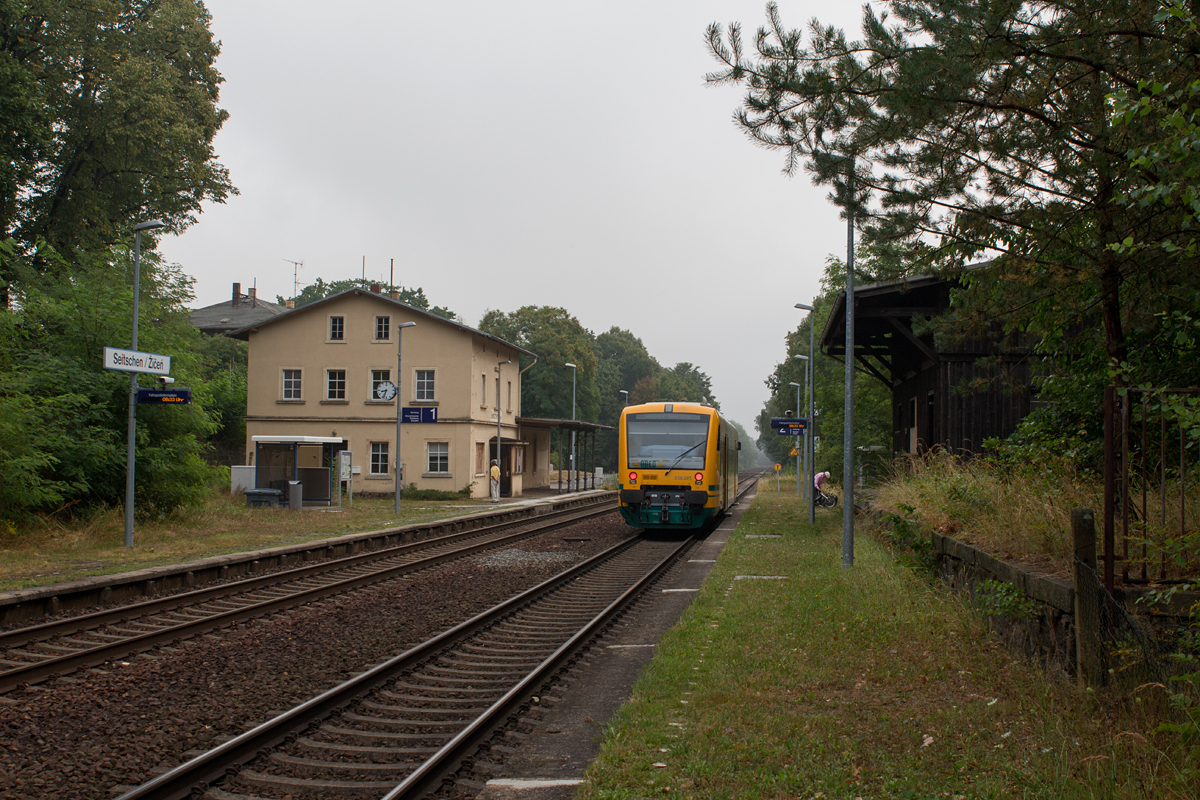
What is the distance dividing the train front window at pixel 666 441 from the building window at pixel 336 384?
70.6 ft

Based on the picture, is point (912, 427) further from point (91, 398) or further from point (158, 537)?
point (91, 398)

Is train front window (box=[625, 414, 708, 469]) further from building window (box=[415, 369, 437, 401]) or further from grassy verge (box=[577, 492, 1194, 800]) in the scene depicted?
building window (box=[415, 369, 437, 401])

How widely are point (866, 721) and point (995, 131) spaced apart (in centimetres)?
445

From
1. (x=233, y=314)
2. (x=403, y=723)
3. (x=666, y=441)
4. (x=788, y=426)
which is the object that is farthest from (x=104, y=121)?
(x=233, y=314)

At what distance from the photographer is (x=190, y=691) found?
6875 millimetres

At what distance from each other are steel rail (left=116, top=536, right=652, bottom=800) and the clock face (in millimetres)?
27444

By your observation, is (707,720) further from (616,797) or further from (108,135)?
(108,135)

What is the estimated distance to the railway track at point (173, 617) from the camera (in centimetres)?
777

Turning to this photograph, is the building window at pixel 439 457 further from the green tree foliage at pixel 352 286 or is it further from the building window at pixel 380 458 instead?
the green tree foliage at pixel 352 286

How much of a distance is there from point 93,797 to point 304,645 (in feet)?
13.0

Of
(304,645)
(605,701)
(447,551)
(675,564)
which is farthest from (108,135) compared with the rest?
(605,701)

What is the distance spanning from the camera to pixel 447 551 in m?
17.3

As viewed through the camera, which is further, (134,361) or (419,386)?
(419,386)

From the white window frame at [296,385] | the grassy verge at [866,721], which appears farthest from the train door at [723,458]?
the white window frame at [296,385]
